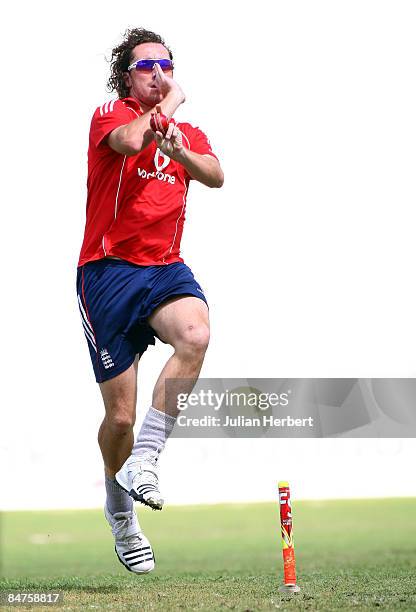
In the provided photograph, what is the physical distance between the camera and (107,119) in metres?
4.94

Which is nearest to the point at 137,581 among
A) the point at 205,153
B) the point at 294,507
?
the point at 205,153

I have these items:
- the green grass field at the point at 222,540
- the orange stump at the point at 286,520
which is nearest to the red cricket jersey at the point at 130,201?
the orange stump at the point at 286,520

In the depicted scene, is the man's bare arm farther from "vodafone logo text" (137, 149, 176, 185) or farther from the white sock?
the white sock

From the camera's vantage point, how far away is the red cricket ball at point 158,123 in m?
4.47

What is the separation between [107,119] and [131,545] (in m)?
2.41

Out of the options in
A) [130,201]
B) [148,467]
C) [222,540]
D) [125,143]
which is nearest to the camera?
[148,467]

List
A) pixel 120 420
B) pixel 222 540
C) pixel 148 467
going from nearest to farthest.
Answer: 1. pixel 148 467
2. pixel 120 420
3. pixel 222 540

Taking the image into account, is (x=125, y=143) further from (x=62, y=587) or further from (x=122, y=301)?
(x=62, y=587)

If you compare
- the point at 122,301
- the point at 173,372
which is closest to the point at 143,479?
the point at 173,372

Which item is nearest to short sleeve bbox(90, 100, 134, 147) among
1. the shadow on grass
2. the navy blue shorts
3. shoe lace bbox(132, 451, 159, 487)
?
the navy blue shorts

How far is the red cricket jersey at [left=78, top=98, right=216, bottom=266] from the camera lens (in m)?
4.97

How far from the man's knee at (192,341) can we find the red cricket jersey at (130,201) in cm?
49

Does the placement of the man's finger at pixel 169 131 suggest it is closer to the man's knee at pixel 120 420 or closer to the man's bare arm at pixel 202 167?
the man's bare arm at pixel 202 167

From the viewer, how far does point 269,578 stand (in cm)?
580
